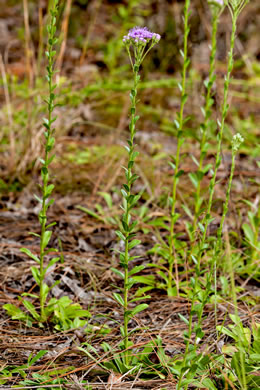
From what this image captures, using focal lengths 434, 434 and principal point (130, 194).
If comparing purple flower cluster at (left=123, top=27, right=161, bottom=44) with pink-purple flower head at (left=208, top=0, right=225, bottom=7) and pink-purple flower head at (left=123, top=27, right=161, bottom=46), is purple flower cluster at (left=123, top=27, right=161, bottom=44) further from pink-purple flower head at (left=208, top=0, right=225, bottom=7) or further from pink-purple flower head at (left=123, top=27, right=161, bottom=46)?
pink-purple flower head at (left=208, top=0, right=225, bottom=7)

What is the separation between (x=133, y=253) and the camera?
238 centimetres

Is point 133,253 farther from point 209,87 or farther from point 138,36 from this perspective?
point 138,36

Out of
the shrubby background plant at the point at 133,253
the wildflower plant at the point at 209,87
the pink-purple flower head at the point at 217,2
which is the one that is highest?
the pink-purple flower head at the point at 217,2

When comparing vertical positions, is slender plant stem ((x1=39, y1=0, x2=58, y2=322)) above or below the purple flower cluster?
below

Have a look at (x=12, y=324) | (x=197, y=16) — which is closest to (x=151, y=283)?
(x=12, y=324)

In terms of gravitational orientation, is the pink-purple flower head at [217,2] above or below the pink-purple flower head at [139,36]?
above

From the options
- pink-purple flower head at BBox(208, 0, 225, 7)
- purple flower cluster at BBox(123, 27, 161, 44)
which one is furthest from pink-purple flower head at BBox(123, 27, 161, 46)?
pink-purple flower head at BBox(208, 0, 225, 7)

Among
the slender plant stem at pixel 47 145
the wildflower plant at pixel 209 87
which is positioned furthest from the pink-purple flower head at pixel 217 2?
the slender plant stem at pixel 47 145

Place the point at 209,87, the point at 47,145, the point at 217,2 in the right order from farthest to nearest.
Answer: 1. the point at 209,87
2. the point at 47,145
3. the point at 217,2

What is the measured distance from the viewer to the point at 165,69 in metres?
5.26

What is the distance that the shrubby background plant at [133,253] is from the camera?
1.45m

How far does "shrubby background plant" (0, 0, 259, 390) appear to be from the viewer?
1447mm

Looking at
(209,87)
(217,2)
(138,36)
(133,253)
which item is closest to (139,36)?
(138,36)

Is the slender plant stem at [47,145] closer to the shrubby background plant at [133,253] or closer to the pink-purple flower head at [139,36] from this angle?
the shrubby background plant at [133,253]
